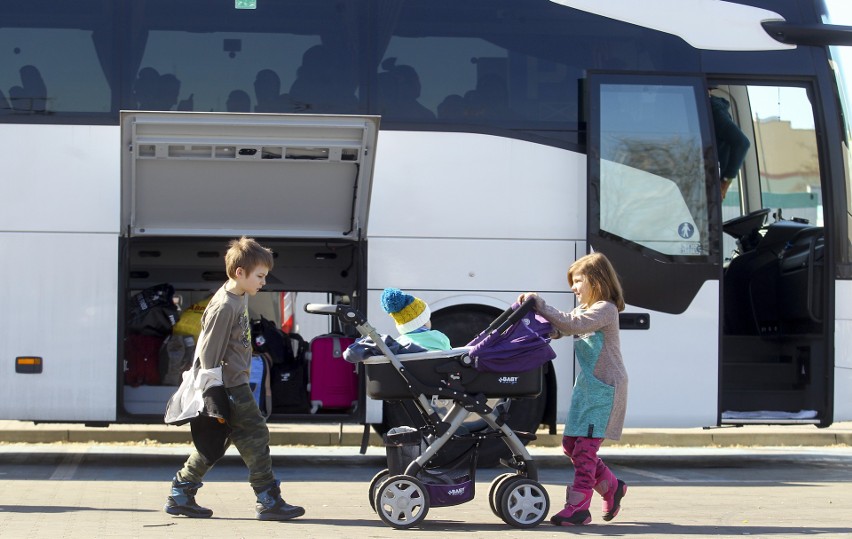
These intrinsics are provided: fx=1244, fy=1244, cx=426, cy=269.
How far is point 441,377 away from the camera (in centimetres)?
664

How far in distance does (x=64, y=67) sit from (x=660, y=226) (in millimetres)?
4597

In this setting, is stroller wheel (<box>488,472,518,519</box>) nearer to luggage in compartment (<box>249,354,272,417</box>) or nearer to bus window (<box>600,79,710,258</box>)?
luggage in compartment (<box>249,354,272,417</box>)

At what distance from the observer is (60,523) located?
6711 mm

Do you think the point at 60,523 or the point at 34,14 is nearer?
the point at 60,523

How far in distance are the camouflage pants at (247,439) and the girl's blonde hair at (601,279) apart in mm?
1966

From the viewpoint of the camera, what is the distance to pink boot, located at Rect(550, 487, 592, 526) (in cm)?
674

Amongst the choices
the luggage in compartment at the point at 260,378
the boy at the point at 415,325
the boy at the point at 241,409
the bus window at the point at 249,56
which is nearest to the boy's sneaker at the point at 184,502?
the boy at the point at 241,409

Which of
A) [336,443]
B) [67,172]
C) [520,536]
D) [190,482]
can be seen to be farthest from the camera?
[336,443]

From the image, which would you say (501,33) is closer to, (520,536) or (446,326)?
(446,326)

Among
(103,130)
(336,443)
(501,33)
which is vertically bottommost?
(336,443)

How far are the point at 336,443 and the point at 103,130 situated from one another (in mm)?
4248

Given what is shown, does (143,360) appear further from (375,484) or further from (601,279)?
(601,279)

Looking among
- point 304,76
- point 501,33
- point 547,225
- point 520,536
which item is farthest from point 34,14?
point 520,536

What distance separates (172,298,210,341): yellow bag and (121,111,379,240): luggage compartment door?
0.76 m
